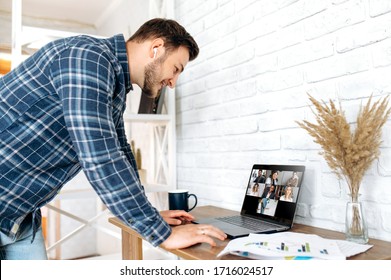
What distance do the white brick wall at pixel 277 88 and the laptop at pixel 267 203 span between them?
8 cm

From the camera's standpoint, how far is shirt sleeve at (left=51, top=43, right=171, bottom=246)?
831mm

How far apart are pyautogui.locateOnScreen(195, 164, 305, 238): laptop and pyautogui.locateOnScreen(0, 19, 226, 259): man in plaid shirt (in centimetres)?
17

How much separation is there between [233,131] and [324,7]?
1.97 feet

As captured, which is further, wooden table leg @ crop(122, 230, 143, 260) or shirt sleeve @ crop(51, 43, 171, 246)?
wooden table leg @ crop(122, 230, 143, 260)

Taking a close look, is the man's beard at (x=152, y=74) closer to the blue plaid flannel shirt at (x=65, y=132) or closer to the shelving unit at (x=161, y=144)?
the blue plaid flannel shirt at (x=65, y=132)

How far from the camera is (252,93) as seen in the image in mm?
1416

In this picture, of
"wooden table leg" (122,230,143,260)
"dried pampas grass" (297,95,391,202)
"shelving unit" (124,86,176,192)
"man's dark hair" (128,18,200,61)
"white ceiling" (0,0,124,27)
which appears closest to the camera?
"dried pampas grass" (297,95,391,202)

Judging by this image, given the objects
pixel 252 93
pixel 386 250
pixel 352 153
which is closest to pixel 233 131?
pixel 252 93

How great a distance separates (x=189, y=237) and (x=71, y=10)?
7.78 ft

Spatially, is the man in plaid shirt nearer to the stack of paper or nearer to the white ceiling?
the stack of paper

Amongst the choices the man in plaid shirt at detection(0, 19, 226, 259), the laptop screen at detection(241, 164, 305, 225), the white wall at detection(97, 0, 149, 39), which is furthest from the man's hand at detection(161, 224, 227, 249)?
the white wall at detection(97, 0, 149, 39)

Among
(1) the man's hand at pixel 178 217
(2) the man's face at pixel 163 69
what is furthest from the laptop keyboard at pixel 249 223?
(2) the man's face at pixel 163 69

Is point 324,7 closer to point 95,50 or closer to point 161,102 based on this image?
point 95,50

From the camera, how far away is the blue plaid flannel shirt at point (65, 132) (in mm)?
838
